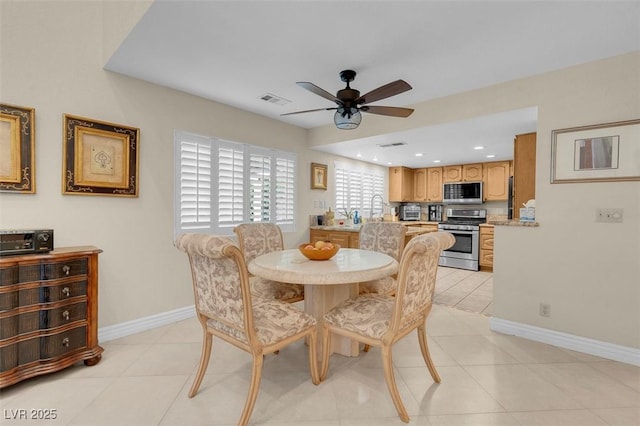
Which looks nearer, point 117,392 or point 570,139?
point 117,392

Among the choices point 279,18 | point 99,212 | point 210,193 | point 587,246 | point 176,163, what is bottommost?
point 587,246

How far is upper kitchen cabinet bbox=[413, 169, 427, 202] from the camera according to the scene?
6.71 m

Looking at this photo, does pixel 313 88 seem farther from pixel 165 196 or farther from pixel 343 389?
pixel 343 389

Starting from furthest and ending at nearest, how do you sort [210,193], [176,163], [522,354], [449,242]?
[210,193], [176,163], [522,354], [449,242]

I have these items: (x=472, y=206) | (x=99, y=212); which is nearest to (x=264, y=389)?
(x=99, y=212)

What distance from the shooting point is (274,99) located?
3209 millimetres

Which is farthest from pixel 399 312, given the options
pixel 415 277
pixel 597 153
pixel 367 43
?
pixel 597 153

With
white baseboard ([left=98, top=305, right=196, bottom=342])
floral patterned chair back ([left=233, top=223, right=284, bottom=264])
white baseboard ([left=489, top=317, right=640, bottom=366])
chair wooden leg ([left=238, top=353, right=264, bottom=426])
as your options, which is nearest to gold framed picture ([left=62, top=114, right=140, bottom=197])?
floral patterned chair back ([left=233, top=223, right=284, bottom=264])

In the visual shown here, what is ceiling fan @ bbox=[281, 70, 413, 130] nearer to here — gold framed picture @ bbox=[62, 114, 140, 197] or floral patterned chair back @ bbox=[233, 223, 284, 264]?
floral patterned chair back @ bbox=[233, 223, 284, 264]

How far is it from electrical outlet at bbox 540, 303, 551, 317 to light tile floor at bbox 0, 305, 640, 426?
260 millimetres

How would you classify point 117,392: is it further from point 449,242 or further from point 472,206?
point 472,206

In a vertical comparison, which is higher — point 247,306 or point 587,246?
point 587,246

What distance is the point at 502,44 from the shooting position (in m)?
2.11

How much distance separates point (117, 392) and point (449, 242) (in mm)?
2254
